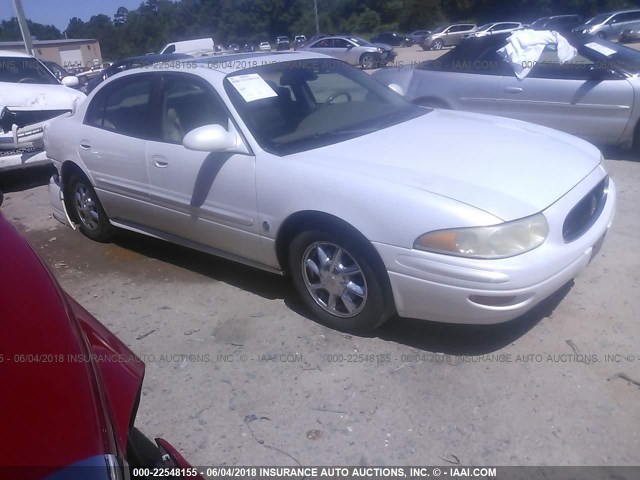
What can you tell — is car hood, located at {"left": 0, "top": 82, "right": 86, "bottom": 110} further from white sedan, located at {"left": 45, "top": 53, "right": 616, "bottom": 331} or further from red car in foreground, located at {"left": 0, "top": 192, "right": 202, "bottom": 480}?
red car in foreground, located at {"left": 0, "top": 192, "right": 202, "bottom": 480}

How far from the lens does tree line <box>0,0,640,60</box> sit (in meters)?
54.0

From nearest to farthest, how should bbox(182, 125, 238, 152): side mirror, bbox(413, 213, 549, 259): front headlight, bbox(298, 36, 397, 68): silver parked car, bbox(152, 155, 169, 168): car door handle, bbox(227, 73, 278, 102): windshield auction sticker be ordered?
bbox(413, 213, 549, 259): front headlight
bbox(182, 125, 238, 152): side mirror
bbox(227, 73, 278, 102): windshield auction sticker
bbox(152, 155, 169, 168): car door handle
bbox(298, 36, 397, 68): silver parked car

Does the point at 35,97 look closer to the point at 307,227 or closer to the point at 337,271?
the point at 307,227

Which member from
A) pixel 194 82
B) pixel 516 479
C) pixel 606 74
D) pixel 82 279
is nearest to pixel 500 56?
pixel 606 74

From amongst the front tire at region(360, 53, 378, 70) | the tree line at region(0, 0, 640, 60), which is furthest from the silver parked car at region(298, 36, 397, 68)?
the tree line at region(0, 0, 640, 60)

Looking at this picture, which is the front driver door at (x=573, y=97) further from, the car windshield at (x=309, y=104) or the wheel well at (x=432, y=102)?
the car windshield at (x=309, y=104)

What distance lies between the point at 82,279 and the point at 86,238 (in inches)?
38.9

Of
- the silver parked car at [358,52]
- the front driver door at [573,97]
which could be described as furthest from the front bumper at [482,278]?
the silver parked car at [358,52]

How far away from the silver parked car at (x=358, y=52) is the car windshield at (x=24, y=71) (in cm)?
1797

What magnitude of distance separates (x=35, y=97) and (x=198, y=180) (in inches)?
200

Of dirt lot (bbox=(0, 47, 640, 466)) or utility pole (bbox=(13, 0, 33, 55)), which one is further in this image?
utility pole (bbox=(13, 0, 33, 55))

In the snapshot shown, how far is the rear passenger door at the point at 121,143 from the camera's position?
14.2ft

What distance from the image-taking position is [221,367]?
3.30 m

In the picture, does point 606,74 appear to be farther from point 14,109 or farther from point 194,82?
point 14,109
